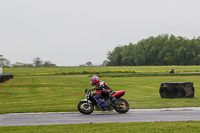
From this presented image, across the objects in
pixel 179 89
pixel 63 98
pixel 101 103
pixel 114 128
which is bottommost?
pixel 63 98

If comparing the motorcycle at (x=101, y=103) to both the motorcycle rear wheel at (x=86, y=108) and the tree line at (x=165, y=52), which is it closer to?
the motorcycle rear wheel at (x=86, y=108)

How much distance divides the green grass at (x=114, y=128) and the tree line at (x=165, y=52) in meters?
139

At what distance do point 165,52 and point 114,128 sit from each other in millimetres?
151228

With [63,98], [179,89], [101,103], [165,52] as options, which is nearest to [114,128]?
[101,103]

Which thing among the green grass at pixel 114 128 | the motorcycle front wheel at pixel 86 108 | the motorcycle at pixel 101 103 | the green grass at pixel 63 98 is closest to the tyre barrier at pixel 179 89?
the green grass at pixel 63 98

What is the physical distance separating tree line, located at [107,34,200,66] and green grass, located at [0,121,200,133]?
13876 cm

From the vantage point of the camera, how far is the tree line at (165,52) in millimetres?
147875

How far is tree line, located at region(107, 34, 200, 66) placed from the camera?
14788 cm

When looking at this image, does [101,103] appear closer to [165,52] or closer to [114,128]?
[114,128]

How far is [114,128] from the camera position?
10016 mm

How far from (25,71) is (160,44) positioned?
97744 millimetres

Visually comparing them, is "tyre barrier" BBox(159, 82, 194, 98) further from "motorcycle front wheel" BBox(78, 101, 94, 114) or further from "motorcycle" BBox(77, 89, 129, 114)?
"motorcycle front wheel" BBox(78, 101, 94, 114)

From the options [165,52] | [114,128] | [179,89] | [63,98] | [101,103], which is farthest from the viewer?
[165,52]

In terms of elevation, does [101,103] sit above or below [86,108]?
above
